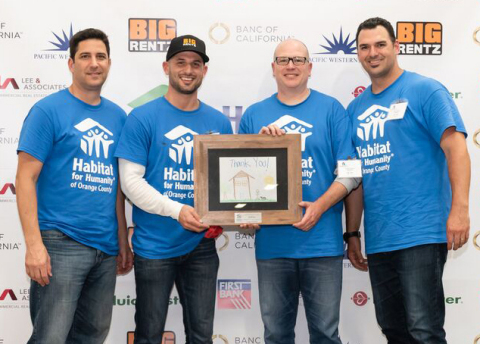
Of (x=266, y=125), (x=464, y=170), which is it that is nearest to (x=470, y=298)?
(x=464, y=170)

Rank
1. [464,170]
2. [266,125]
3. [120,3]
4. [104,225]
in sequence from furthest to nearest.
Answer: [120,3] < [266,125] < [104,225] < [464,170]

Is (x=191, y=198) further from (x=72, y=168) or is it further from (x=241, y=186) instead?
(x=72, y=168)

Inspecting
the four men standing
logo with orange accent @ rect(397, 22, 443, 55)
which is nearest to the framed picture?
the four men standing

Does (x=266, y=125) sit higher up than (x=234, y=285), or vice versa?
(x=266, y=125)

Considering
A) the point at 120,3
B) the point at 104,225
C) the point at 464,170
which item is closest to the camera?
the point at 464,170

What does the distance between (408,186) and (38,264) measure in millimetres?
1834

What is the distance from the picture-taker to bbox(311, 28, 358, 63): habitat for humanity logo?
3098 millimetres

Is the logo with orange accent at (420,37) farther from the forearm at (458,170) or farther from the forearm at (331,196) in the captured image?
the forearm at (331,196)

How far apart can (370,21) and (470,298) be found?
6.48 feet

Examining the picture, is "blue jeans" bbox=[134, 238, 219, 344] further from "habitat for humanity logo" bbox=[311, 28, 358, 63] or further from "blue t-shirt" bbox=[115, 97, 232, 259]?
"habitat for humanity logo" bbox=[311, 28, 358, 63]

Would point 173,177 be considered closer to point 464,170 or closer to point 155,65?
point 155,65

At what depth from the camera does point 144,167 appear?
2.41 meters

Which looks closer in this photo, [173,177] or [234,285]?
[173,177]

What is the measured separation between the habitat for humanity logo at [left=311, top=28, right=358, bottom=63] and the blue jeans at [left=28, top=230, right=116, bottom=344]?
189 centimetres
